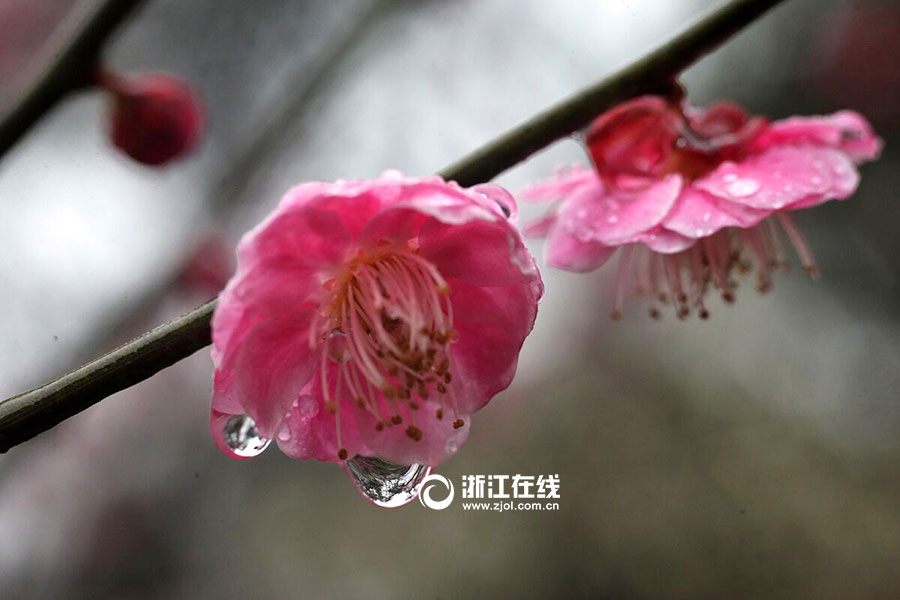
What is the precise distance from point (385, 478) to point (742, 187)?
36cm

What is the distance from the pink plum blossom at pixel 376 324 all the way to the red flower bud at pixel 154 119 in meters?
0.47

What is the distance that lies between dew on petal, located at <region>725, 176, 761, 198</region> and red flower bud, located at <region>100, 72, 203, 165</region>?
60 centimetres

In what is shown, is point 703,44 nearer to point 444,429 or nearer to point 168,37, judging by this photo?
point 444,429

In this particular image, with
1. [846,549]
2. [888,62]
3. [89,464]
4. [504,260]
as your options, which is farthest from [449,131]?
[846,549]

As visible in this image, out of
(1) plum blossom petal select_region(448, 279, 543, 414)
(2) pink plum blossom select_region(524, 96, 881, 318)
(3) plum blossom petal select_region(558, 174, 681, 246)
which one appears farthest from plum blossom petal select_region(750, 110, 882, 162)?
(1) plum blossom petal select_region(448, 279, 543, 414)

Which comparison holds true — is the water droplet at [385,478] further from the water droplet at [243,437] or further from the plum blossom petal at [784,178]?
the plum blossom petal at [784,178]

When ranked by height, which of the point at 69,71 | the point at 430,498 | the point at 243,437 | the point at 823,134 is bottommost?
the point at 430,498

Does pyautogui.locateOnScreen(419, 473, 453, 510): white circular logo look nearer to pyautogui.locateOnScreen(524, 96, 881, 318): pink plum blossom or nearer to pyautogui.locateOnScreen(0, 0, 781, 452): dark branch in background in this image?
pyautogui.locateOnScreen(524, 96, 881, 318): pink plum blossom

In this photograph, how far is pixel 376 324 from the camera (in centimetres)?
53

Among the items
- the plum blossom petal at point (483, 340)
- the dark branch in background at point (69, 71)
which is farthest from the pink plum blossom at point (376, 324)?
the dark branch in background at point (69, 71)

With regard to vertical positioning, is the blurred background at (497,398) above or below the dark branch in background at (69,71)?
below

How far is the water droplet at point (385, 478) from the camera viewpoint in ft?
1.81

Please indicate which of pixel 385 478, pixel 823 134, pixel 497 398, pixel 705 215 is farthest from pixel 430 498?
pixel 497 398

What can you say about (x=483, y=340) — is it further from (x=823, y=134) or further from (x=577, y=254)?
(x=823, y=134)
